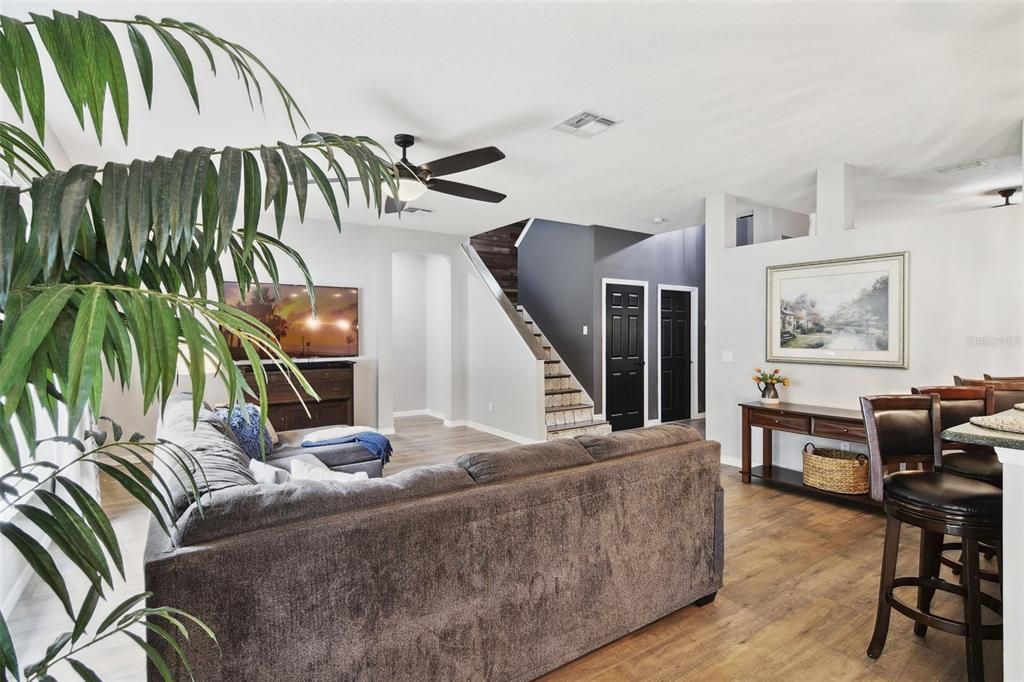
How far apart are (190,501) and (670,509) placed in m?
1.81

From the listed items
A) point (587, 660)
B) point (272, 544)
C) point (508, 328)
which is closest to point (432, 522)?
point (272, 544)

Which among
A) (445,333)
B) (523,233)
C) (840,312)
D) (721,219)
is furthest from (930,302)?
(445,333)

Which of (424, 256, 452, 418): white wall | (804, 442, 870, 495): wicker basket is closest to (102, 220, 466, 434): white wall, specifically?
(424, 256, 452, 418): white wall

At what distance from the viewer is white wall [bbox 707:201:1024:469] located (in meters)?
3.66

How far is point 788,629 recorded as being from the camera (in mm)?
2406

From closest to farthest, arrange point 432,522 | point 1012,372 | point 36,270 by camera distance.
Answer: point 36,270 < point 432,522 < point 1012,372

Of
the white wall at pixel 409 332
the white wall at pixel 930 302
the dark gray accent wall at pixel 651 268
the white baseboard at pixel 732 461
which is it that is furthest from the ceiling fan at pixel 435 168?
the white wall at pixel 409 332

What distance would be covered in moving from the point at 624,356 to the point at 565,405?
3.63 ft

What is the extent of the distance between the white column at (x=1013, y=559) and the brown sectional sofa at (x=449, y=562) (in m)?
1.07

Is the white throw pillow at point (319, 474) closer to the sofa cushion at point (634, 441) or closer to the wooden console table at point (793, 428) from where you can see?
the sofa cushion at point (634, 441)

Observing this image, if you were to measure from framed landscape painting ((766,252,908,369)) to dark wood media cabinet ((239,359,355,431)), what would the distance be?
4467mm

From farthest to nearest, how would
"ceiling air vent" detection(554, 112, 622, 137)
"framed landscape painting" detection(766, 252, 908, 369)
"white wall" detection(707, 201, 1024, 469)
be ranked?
"framed landscape painting" detection(766, 252, 908, 369) → "white wall" detection(707, 201, 1024, 469) → "ceiling air vent" detection(554, 112, 622, 137)

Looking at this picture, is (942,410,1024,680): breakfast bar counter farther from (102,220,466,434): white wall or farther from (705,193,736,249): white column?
(102,220,466,434): white wall

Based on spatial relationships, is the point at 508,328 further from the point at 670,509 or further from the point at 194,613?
the point at 194,613
